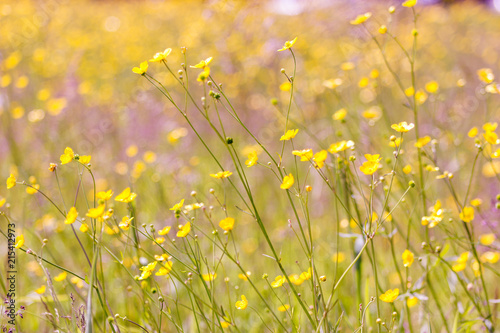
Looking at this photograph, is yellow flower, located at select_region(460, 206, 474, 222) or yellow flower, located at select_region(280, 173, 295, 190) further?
Result: yellow flower, located at select_region(460, 206, 474, 222)

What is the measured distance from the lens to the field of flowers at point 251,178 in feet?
4.17

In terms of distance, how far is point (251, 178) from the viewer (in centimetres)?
326

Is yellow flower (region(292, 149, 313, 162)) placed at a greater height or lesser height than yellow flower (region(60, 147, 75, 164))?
lesser

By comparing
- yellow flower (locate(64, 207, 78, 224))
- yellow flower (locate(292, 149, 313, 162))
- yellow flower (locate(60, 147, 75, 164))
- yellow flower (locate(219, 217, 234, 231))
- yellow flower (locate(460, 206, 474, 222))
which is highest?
yellow flower (locate(60, 147, 75, 164))

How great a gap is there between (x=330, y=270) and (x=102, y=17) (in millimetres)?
7433

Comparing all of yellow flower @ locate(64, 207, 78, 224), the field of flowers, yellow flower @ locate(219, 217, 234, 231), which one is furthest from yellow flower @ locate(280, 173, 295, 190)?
yellow flower @ locate(64, 207, 78, 224)

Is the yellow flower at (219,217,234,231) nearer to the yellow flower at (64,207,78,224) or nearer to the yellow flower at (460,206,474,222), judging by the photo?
the yellow flower at (64,207,78,224)

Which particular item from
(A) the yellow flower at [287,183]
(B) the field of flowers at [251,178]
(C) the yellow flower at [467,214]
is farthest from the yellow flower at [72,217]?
(C) the yellow flower at [467,214]

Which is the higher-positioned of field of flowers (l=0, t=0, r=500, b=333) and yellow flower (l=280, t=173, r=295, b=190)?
field of flowers (l=0, t=0, r=500, b=333)

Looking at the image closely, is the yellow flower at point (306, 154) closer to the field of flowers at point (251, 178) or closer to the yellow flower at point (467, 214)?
the field of flowers at point (251, 178)

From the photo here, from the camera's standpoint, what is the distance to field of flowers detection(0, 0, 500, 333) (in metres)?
1.27

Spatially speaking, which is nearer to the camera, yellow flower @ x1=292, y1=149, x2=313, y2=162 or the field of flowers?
yellow flower @ x1=292, y1=149, x2=313, y2=162

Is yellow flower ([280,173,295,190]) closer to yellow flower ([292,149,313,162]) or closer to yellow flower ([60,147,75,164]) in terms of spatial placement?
yellow flower ([292,149,313,162])

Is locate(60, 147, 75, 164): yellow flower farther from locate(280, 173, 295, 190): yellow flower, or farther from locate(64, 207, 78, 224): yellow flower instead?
locate(280, 173, 295, 190): yellow flower
